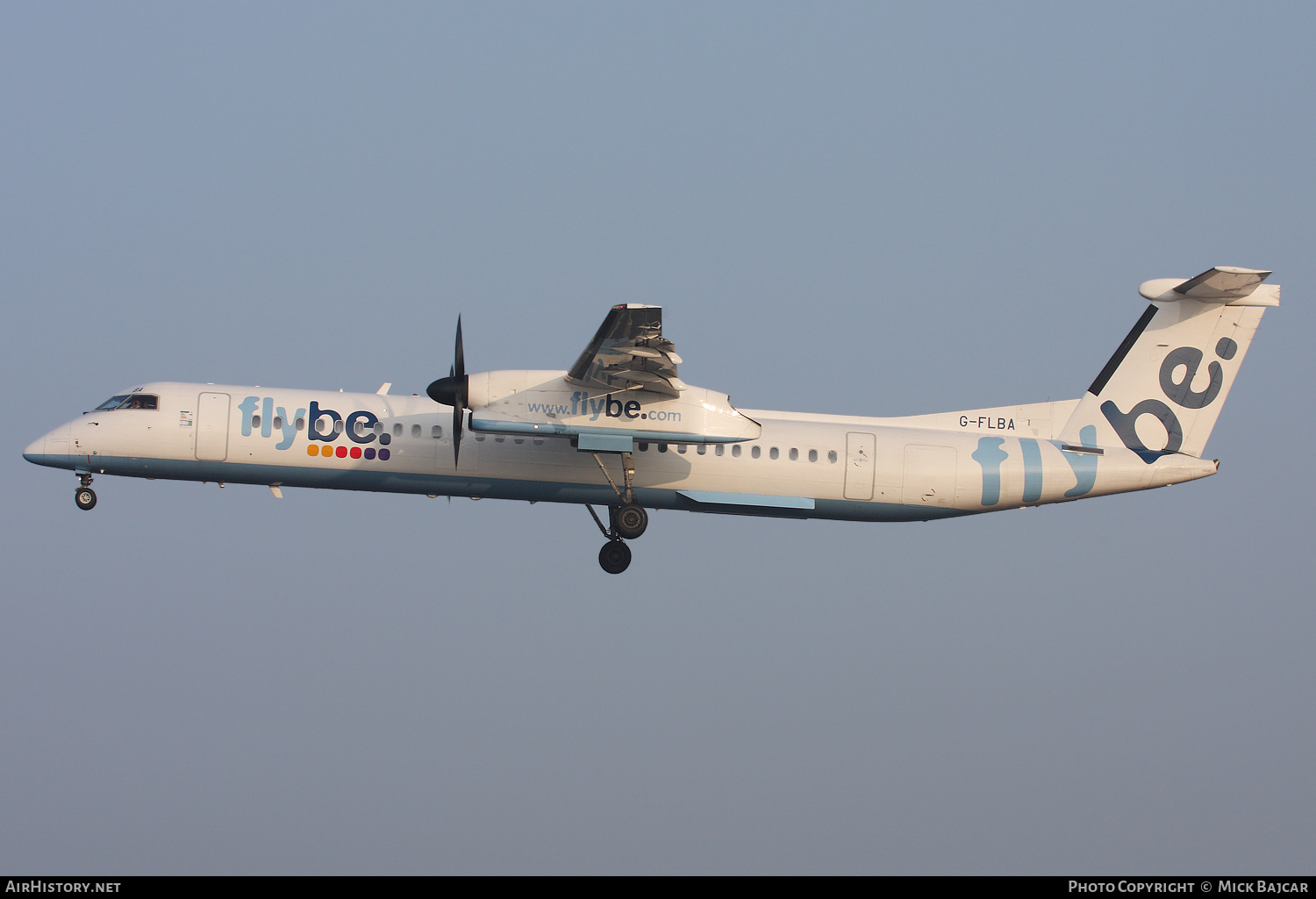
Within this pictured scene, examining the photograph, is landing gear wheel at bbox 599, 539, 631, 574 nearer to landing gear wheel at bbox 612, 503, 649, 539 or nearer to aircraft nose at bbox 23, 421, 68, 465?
landing gear wheel at bbox 612, 503, 649, 539

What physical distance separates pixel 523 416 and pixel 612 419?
144 cm

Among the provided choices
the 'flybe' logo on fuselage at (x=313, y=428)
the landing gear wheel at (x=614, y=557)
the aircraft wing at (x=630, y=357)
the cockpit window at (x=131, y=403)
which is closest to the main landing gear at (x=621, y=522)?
the landing gear wheel at (x=614, y=557)

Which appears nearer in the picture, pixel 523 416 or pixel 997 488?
pixel 523 416

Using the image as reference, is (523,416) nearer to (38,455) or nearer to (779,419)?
(779,419)

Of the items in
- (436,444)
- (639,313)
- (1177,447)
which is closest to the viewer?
(639,313)

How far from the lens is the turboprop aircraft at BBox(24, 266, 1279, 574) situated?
2198 cm

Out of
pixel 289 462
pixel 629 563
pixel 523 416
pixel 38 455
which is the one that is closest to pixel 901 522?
pixel 629 563

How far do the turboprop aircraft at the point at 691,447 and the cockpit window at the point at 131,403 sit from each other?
0.10ft

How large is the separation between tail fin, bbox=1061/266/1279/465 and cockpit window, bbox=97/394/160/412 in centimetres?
1606

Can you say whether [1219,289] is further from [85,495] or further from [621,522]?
[85,495]

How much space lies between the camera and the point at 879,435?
75.5 ft

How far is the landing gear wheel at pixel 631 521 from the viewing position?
878 inches

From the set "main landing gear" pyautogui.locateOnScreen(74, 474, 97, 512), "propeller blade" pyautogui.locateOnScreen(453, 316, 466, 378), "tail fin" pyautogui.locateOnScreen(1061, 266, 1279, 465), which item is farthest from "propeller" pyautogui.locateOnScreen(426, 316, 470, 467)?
"tail fin" pyautogui.locateOnScreen(1061, 266, 1279, 465)

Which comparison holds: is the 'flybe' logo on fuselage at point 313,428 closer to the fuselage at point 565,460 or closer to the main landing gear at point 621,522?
the fuselage at point 565,460
